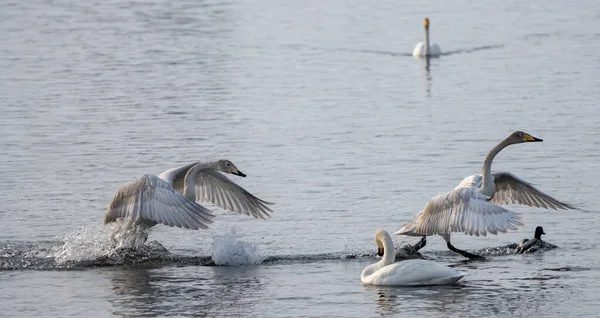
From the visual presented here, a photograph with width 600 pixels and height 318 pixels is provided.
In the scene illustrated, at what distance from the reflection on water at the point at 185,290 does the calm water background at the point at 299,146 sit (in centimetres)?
4

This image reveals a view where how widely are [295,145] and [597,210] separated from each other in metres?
6.56

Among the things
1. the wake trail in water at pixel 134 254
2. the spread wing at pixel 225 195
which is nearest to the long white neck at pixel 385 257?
the wake trail in water at pixel 134 254

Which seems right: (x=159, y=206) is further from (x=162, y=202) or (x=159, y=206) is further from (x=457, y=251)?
(x=457, y=251)

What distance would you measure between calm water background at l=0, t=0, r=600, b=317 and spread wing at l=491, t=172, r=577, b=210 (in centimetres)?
34

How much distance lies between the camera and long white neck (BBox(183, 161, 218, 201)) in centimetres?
1425

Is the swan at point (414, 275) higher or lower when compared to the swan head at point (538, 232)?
lower

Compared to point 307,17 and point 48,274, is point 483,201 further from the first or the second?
point 307,17

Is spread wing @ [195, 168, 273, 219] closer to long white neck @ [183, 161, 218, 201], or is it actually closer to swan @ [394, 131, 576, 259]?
long white neck @ [183, 161, 218, 201]

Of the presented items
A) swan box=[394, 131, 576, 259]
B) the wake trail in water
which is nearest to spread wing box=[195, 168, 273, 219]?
the wake trail in water

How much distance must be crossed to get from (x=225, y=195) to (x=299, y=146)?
18.8 ft

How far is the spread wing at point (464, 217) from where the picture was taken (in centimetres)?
1317

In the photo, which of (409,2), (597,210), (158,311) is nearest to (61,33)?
(409,2)

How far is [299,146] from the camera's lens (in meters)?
21.1

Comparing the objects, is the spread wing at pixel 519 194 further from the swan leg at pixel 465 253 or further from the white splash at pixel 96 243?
the white splash at pixel 96 243
